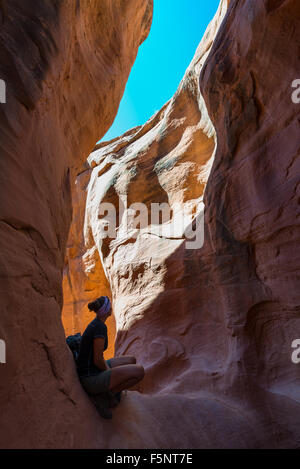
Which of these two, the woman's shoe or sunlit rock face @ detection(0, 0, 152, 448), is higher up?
sunlit rock face @ detection(0, 0, 152, 448)

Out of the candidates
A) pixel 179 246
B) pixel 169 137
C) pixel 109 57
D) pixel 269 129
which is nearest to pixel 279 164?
pixel 269 129

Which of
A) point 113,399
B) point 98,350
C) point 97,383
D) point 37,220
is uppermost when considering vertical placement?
point 37,220

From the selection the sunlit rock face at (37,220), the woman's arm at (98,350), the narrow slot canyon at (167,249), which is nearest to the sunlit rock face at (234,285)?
the narrow slot canyon at (167,249)

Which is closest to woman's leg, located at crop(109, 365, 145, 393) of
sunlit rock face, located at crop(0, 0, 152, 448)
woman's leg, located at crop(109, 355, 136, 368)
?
sunlit rock face, located at crop(0, 0, 152, 448)

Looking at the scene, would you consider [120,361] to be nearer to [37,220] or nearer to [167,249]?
[37,220]

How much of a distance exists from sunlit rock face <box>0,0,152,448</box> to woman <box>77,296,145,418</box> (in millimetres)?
134

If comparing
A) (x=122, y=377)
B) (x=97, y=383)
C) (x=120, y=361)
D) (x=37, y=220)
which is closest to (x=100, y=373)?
(x=97, y=383)

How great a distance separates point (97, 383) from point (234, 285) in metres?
2.87

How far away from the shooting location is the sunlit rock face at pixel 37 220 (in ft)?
8.32

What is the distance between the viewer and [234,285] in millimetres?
5258

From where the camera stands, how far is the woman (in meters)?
3.33

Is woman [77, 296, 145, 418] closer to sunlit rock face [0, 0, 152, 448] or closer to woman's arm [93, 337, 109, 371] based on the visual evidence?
woman's arm [93, 337, 109, 371]

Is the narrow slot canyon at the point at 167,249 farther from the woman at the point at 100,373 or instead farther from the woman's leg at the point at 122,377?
the woman's leg at the point at 122,377

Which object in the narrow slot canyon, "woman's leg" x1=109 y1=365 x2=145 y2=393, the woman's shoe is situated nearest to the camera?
the narrow slot canyon
